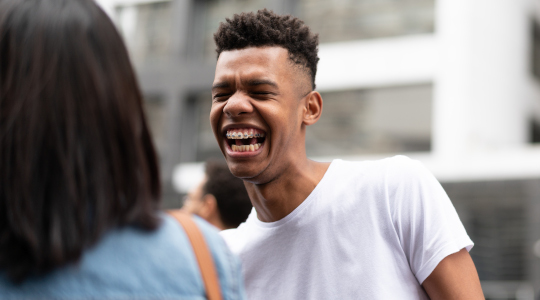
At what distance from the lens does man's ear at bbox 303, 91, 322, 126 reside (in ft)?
9.46

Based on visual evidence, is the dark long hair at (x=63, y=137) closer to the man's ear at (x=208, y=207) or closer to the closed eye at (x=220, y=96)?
the closed eye at (x=220, y=96)

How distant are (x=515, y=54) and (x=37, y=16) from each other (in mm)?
17624

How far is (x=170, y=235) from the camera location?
4.55 ft

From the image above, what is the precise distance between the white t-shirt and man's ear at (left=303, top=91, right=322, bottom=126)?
0.28 m

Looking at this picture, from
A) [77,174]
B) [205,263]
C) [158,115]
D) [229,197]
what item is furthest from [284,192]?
[158,115]

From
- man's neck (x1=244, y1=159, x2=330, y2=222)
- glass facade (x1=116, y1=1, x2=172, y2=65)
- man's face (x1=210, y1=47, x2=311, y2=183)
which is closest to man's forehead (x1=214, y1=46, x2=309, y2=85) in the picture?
man's face (x1=210, y1=47, x2=311, y2=183)

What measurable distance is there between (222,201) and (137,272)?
11.9 feet

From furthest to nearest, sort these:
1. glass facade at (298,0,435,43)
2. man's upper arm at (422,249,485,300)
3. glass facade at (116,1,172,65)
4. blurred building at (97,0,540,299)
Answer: glass facade at (116,1,172,65) → glass facade at (298,0,435,43) → blurred building at (97,0,540,299) → man's upper arm at (422,249,485,300)

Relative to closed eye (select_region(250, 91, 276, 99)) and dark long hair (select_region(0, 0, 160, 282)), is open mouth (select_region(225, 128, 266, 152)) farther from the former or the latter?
dark long hair (select_region(0, 0, 160, 282))

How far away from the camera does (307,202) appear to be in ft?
8.85

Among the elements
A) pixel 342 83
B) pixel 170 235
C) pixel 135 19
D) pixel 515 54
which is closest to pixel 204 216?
pixel 170 235

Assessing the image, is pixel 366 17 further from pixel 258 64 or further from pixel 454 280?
pixel 454 280

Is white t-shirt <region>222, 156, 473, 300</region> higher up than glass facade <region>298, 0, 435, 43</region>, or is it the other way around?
glass facade <region>298, 0, 435, 43</region>

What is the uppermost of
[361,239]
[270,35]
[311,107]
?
[270,35]
